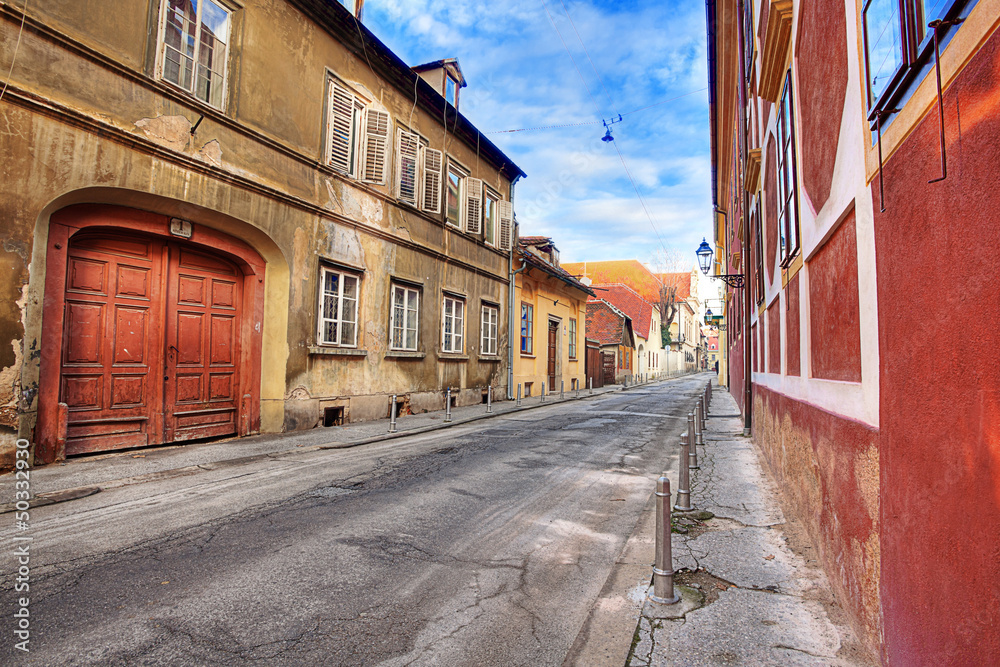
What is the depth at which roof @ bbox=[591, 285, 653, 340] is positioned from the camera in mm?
47938

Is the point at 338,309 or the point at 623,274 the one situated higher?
the point at 623,274

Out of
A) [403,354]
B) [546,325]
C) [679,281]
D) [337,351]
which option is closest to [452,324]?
[403,354]

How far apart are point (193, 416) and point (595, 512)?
712 centimetres

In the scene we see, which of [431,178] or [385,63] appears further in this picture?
[431,178]

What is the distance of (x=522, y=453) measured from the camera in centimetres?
846

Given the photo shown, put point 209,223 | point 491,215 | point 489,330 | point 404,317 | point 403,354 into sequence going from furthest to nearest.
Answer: point 491,215 → point 489,330 → point 404,317 → point 403,354 → point 209,223

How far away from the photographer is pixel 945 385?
1.78 metres

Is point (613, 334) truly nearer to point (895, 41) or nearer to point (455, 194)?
point (455, 194)

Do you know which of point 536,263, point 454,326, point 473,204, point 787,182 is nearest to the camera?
point 787,182

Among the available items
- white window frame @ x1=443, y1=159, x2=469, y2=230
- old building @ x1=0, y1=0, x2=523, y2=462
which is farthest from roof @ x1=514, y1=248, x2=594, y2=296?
old building @ x1=0, y1=0, x2=523, y2=462

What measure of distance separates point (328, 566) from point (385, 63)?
477 inches

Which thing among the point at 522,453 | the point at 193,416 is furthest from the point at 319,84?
the point at 522,453

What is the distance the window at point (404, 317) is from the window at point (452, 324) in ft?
4.41

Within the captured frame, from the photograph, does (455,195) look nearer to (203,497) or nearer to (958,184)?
(203,497)
